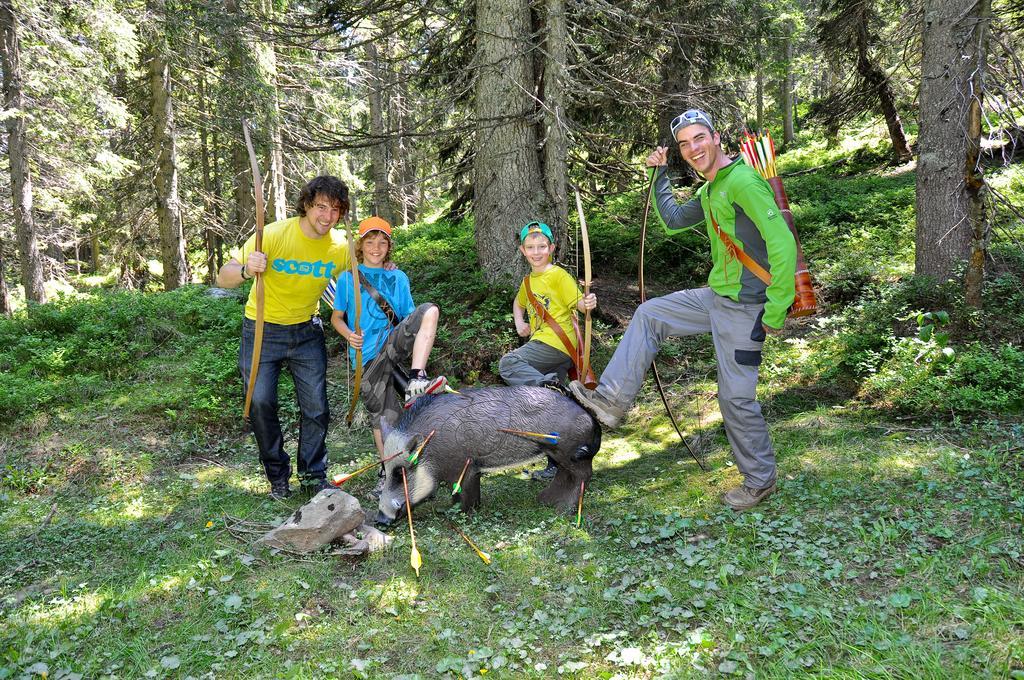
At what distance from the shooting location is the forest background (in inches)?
123

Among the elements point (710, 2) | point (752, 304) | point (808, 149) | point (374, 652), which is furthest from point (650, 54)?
point (808, 149)

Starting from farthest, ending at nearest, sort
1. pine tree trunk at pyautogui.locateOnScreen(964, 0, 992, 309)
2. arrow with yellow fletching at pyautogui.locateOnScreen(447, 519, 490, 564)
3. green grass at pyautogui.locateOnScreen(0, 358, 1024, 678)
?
pine tree trunk at pyautogui.locateOnScreen(964, 0, 992, 309) → arrow with yellow fletching at pyautogui.locateOnScreen(447, 519, 490, 564) → green grass at pyautogui.locateOnScreen(0, 358, 1024, 678)

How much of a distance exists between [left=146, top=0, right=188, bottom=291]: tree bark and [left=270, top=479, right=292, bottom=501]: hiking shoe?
33.0 feet

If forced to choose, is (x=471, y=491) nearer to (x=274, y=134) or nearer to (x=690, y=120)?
(x=690, y=120)

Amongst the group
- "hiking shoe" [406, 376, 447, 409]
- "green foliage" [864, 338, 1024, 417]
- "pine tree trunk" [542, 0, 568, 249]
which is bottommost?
"green foliage" [864, 338, 1024, 417]

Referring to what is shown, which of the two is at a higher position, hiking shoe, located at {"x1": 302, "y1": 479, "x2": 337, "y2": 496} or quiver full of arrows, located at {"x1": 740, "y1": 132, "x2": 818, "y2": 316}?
quiver full of arrows, located at {"x1": 740, "y1": 132, "x2": 818, "y2": 316}

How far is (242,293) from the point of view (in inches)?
436

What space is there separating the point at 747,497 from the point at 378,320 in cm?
297

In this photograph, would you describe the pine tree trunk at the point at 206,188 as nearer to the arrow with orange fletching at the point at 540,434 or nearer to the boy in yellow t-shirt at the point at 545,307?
the boy in yellow t-shirt at the point at 545,307

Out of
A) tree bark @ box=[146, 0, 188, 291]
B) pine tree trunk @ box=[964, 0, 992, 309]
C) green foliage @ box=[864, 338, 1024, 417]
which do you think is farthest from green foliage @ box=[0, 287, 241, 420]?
pine tree trunk @ box=[964, 0, 992, 309]

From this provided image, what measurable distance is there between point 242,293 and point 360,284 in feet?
23.3

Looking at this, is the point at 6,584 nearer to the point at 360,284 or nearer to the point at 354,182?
the point at 360,284

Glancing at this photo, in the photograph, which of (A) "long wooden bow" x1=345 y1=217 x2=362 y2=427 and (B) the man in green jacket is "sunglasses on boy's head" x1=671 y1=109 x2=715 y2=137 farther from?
(A) "long wooden bow" x1=345 y1=217 x2=362 y2=427

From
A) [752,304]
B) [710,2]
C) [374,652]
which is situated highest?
[710,2]
